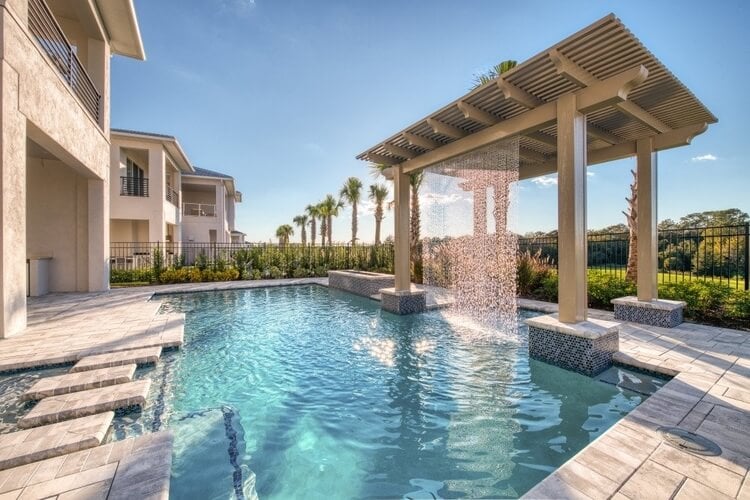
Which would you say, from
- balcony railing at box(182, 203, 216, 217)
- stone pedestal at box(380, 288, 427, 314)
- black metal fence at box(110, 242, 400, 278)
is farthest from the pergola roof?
balcony railing at box(182, 203, 216, 217)

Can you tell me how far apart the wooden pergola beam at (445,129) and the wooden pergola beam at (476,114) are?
2.21ft

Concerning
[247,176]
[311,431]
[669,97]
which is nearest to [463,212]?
[669,97]

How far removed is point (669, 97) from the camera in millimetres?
4562

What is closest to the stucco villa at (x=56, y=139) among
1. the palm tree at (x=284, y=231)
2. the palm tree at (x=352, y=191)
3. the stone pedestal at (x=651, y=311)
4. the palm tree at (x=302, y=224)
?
the stone pedestal at (x=651, y=311)

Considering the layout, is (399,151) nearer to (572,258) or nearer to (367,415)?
(572,258)

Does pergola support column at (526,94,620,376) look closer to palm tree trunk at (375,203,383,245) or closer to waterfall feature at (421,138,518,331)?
waterfall feature at (421,138,518,331)

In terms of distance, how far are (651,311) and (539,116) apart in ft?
13.5

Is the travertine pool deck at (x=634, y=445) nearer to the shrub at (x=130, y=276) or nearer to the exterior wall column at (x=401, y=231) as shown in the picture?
the exterior wall column at (x=401, y=231)

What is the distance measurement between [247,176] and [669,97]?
77.4ft

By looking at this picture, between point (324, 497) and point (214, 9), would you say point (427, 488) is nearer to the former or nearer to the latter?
point (324, 497)

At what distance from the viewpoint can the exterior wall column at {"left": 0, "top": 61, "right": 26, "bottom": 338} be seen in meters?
4.54

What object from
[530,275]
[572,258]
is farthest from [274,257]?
[572,258]

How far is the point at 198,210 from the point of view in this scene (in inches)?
828

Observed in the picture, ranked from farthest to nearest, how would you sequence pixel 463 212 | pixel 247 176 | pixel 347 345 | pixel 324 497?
1. pixel 247 176
2. pixel 463 212
3. pixel 347 345
4. pixel 324 497
